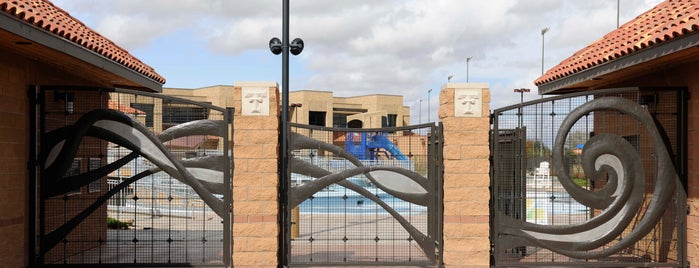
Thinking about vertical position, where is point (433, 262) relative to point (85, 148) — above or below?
below

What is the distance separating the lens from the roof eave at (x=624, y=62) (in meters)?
6.67

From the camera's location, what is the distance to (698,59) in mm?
7594

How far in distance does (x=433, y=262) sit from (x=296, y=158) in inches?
99.1

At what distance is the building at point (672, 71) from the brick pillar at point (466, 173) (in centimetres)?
203

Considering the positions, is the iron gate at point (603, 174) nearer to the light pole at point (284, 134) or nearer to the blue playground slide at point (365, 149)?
the blue playground slide at point (365, 149)

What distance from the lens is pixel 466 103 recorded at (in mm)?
7734

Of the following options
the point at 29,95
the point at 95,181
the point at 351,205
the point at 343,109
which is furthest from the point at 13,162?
the point at 343,109

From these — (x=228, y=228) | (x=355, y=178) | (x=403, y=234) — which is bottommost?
(x=403, y=234)

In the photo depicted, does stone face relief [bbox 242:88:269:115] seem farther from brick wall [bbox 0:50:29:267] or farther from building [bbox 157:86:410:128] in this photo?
building [bbox 157:86:410:128]

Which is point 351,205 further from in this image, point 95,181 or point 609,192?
point 609,192

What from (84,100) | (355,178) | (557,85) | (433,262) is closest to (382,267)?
(433,262)

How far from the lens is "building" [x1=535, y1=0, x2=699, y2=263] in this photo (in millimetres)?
7012

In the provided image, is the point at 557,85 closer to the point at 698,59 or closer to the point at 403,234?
the point at 698,59

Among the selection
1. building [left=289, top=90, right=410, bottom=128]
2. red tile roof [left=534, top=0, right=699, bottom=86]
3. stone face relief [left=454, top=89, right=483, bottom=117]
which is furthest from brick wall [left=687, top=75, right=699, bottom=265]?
building [left=289, top=90, right=410, bottom=128]
